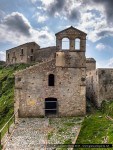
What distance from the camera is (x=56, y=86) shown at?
35.1 meters

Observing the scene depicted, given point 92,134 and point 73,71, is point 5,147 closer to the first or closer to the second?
point 92,134

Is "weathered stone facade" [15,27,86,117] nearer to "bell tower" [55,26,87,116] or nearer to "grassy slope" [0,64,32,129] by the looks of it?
"bell tower" [55,26,87,116]

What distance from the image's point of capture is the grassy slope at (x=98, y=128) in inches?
1030

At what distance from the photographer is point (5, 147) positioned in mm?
25422

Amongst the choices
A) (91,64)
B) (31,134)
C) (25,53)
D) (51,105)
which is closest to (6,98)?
(51,105)

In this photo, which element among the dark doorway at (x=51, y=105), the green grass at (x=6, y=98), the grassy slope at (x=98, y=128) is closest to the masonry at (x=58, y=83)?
the dark doorway at (x=51, y=105)

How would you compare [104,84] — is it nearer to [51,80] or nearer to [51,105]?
[51,80]

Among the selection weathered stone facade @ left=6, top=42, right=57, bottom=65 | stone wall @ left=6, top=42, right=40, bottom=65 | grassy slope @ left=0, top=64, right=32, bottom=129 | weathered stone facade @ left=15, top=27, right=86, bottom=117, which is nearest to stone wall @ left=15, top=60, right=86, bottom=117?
weathered stone facade @ left=15, top=27, right=86, bottom=117

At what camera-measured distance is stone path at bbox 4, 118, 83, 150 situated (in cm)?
2552

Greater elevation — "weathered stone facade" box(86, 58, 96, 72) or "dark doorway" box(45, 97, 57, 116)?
"weathered stone facade" box(86, 58, 96, 72)

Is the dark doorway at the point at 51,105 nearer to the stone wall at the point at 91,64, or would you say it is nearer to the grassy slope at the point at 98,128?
the grassy slope at the point at 98,128

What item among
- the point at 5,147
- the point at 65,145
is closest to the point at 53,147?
the point at 65,145

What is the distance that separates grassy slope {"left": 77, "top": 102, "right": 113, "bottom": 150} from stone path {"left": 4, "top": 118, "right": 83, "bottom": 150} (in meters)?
1.12

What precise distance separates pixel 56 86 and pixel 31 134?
26.8ft
